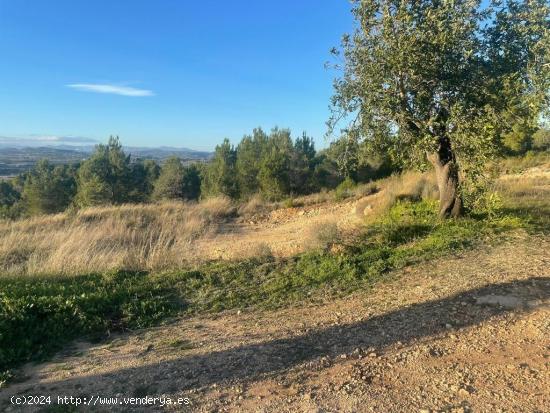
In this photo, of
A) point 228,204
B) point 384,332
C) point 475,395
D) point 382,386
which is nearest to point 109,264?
point 384,332

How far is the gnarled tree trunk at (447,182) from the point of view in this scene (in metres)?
9.54

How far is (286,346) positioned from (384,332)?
1100 mm

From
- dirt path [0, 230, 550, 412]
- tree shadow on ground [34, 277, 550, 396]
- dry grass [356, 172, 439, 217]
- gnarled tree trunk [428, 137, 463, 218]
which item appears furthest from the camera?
dry grass [356, 172, 439, 217]

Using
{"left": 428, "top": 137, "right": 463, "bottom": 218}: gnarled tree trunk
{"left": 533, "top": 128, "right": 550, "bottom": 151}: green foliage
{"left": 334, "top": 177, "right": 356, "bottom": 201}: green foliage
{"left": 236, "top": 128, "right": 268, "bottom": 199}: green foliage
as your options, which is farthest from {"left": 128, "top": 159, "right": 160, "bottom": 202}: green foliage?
{"left": 533, "top": 128, "right": 550, "bottom": 151}: green foliage

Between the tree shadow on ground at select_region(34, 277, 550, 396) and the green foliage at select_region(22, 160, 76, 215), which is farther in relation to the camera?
the green foliage at select_region(22, 160, 76, 215)

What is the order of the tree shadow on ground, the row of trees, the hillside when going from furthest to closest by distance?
1. the row of trees
2. the tree shadow on ground
3. the hillside

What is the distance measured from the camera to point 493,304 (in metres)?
5.18

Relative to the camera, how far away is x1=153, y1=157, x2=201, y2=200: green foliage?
3135 cm

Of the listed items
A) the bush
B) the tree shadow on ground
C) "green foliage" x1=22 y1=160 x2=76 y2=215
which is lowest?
"green foliage" x1=22 y1=160 x2=76 y2=215

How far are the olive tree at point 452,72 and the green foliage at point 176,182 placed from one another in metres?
23.9

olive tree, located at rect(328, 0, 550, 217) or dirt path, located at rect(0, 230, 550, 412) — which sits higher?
olive tree, located at rect(328, 0, 550, 217)

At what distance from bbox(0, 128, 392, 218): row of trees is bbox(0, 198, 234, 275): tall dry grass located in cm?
1169

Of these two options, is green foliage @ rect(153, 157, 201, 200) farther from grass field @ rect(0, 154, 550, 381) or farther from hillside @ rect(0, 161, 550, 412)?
grass field @ rect(0, 154, 550, 381)

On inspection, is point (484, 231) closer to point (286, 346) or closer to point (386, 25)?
point (386, 25)
